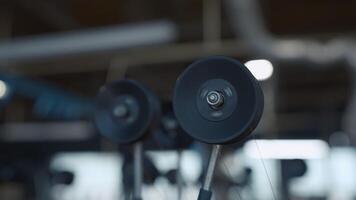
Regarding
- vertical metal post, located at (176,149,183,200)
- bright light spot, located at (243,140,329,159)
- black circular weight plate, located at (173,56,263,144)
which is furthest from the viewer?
vertical metal post, located at (176,149,183,200)

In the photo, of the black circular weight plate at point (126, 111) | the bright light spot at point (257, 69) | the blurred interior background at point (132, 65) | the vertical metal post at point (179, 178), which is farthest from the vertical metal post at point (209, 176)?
the blurred interior background at point (132, 65)

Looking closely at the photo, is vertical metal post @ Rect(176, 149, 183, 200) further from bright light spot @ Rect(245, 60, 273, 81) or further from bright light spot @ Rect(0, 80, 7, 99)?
bright light spot @ Rect(0, 80, 7, 99)

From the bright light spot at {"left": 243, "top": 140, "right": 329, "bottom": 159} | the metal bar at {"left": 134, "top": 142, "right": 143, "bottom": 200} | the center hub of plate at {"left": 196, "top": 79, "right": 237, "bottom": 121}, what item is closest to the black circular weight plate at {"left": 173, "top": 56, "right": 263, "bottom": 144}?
the center hub of plate at {"left": 196, "top": 79, "right": 237, "bottom": 121}

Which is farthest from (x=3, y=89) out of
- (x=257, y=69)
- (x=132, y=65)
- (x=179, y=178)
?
(x=132, y=65)

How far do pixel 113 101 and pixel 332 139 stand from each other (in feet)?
9.85

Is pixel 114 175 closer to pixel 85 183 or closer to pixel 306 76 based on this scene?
pixel 85 183

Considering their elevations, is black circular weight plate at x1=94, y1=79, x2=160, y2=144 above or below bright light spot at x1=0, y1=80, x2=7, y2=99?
below

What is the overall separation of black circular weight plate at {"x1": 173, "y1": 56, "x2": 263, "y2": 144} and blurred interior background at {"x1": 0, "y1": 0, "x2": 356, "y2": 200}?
101 cm

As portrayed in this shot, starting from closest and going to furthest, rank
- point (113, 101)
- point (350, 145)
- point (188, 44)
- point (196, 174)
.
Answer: point (113, 101) < point (196, 174) < point (350, 145) < point (188, 44)

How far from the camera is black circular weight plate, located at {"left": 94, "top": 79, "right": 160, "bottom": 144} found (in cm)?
161

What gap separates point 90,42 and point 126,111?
1580 millimetres

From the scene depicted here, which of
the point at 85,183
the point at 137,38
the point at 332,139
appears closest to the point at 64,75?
the point at 85,183

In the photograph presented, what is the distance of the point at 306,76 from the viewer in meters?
5.52

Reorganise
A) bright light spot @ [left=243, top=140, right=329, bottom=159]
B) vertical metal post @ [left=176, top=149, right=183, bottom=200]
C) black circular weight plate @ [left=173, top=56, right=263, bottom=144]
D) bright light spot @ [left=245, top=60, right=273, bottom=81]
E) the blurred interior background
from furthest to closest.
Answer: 1. the blurred interior background
2. vertical metal post @ [left=176, top=149, right=183, bottom=200]
3. bright light spot @ [left=243, top=140, right=329, bottom=159]
4. bright light spot @ [left=245, top=60, right=273, bottom=81]
5. black circular weight plate @ [left=173, top=56, right=263, bottom=144]
